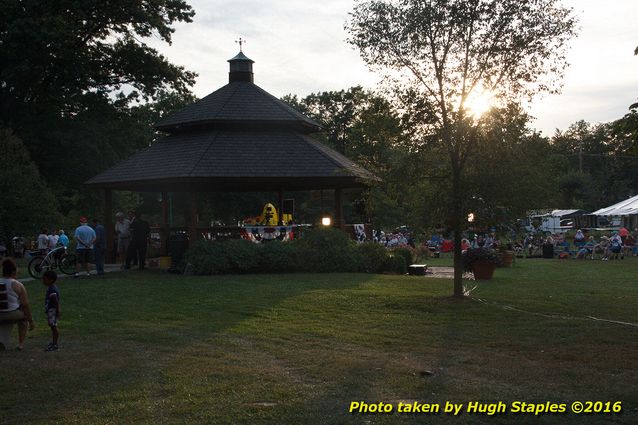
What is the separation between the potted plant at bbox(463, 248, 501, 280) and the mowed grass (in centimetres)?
434

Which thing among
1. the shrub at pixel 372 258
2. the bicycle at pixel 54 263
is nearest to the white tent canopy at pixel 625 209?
the shrub at pixel 372 258

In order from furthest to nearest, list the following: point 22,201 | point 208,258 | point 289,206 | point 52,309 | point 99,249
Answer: point 289,206, point 22,201, point 208,258, point 99,249, point 52,309

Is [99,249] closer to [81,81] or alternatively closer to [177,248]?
[177,248]

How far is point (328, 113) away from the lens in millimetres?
63781

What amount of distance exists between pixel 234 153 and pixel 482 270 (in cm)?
909

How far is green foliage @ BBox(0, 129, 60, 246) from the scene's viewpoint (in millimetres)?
23172

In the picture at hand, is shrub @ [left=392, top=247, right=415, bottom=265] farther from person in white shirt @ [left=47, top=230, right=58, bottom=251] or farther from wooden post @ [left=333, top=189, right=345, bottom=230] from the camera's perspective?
person in white shirt @ [left=47, top=230, right=58, bottom=251]

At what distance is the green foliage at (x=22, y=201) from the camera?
76.0 ft

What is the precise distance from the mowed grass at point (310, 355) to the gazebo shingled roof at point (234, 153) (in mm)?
6751

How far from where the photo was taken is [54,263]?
65.6 feet

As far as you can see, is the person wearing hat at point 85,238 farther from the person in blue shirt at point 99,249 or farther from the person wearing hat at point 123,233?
the person wearing hat at point 123,233

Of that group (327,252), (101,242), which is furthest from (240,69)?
(101,242)

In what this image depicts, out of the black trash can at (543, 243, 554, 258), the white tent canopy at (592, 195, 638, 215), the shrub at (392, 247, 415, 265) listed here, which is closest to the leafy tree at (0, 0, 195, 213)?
the shrub at (392, 247, 415, 265)

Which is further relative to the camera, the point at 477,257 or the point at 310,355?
the point at 477,257
